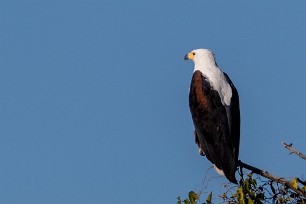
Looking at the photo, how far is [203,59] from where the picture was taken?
25.7 feet

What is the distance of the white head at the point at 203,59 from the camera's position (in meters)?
7.67

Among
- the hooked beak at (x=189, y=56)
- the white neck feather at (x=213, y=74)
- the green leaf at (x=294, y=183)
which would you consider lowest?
the green leaf at (x=294, y=183)

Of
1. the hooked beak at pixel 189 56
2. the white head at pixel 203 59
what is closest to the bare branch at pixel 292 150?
the white head at pixel 203 59

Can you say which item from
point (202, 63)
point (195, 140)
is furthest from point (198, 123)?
point (202, 63)

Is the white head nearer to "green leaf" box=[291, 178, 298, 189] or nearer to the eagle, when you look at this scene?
the eagle

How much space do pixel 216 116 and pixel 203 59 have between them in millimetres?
1025

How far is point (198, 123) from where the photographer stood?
7.20m

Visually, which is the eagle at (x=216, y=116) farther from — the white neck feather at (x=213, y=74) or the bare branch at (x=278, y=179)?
the bare branch at (x=278, y=179)

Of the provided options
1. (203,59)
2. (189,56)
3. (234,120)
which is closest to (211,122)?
(234,120)

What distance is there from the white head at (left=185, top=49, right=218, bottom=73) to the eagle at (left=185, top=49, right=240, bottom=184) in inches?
6.0

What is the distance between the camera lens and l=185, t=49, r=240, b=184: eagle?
680 centimetres

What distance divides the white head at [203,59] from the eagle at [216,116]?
15cm

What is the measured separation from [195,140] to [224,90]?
62 centimetres

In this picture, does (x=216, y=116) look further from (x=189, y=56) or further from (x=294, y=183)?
(x=294, y=183)
